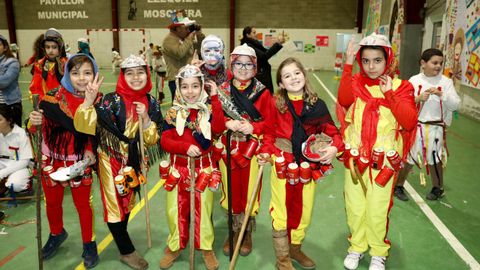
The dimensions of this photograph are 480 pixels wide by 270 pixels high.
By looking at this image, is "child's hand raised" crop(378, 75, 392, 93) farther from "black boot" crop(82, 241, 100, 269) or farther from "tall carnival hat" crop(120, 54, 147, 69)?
"black boot" crop(82, 241, 100, 269)

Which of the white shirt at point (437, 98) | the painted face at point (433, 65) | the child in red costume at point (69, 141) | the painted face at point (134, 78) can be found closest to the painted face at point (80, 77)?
the child in red costume at point (69, 141)

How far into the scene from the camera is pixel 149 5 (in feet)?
70.8

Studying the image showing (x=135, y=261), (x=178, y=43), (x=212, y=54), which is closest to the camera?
(x=135, y=261)

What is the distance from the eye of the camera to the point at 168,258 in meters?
3.51

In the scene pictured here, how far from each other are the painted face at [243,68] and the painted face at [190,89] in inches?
15.5

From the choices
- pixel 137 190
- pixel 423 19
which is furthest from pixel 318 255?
pixel 423 19

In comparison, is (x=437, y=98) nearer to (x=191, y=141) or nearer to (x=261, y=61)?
(x=261, y=61)

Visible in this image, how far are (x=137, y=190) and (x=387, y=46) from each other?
243cm

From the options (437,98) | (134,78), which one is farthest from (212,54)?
(437,98)

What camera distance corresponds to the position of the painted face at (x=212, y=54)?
368 cm

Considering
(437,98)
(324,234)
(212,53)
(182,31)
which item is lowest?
(324,234)

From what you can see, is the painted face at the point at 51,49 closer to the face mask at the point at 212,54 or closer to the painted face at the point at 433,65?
A: the face mask at the point at 212,54

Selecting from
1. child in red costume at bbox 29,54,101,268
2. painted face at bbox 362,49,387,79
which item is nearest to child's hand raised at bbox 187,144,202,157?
child in red costume at bbox 29,54,101,268

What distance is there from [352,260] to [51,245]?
2.88 metres
